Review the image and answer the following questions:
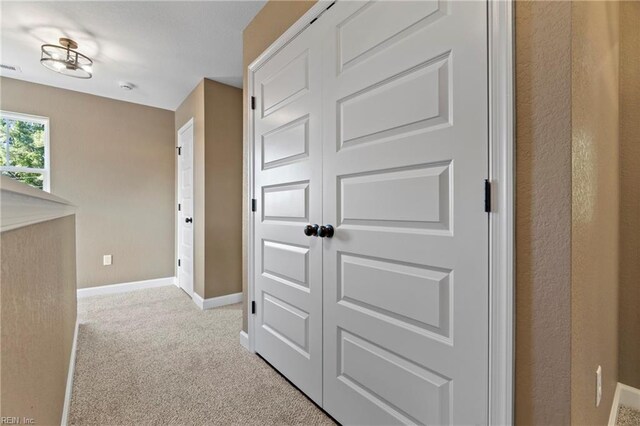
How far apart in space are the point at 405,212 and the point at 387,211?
9cm

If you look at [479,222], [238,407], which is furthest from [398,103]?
[238,407]

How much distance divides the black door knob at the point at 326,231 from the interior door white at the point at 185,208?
2609 millimetres

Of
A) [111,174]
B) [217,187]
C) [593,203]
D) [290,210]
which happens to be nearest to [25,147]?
[111,174]

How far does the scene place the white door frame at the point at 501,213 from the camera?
88 centimetres

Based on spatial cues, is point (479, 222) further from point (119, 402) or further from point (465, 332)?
point (119, 402)

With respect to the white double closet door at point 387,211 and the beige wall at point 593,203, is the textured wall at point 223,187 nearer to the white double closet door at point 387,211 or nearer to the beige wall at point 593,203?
the white double closet door at point 387,211

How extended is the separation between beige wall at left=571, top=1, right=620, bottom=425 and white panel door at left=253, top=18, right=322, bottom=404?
103cm

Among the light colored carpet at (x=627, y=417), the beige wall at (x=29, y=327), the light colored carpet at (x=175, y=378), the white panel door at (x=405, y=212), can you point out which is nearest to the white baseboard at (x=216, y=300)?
the light colored carpet at (x=175, y=378)

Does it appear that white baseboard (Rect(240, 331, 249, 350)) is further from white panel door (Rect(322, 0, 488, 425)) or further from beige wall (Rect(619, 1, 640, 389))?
beige wall (Rect(619, 1, 640, 389))

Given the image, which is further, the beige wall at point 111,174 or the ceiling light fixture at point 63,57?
Result: the beige wall at point 111,174

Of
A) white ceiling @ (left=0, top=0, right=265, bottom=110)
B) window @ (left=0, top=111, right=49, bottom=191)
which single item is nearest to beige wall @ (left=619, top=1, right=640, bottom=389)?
white ceiling @ (left=0, top=0, right=265, bottom=110)

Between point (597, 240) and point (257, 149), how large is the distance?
6.18 feet

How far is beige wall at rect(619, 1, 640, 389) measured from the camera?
1.57m

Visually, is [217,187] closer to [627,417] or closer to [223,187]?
[223,187]
